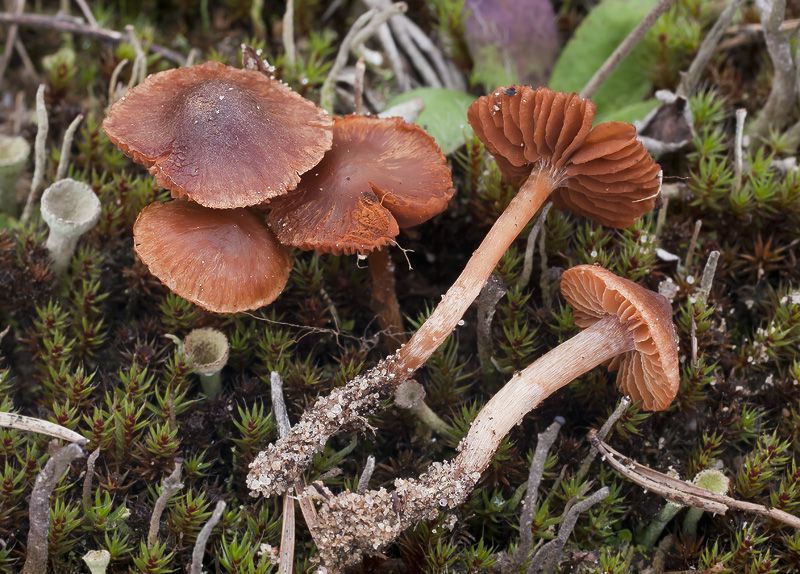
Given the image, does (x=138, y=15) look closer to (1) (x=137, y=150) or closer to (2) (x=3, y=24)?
(2) (x=3, y=24)

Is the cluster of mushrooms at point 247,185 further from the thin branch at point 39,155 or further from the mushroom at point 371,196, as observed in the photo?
the thin branch at point 39,155

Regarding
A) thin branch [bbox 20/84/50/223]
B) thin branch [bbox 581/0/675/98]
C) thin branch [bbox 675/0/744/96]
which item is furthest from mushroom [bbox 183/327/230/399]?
thin branch [bbox 675/0/744/96]

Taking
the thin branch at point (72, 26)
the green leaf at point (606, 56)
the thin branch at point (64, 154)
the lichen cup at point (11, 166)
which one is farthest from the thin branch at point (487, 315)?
the lichen cup at point (11, 166)

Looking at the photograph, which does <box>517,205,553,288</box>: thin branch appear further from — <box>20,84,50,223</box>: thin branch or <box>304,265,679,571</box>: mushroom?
<box>20,84,50,223</box>: thin branch

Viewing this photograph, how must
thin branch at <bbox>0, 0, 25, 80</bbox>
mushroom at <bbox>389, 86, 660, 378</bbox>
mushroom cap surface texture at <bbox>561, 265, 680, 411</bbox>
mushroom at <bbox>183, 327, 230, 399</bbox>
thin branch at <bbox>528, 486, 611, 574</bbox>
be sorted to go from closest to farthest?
thin branch at <bbox>528, 486, 611, 574</bbox> → mushroom cap surface texture at <bbox>561, 265, 680, 411</bbox> → mushroom at <bbox>389, 86, 660, 378</bbox> → mushroom at <bbox>183, 327, 230, 399</bbox> → thin branch at <bbox>0, 0, 25, 80</bbox>

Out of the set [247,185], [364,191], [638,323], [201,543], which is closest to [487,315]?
[638,323]

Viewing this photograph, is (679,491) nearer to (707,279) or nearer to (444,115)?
(707,279)
